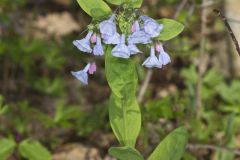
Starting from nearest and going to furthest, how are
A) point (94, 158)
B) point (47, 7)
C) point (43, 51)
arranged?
point (94, 158) < point (43, 51) < point (47, 7)

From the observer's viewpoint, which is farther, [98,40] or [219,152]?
[219,152]

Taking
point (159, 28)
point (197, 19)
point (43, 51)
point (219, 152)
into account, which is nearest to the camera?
point (159, 28)

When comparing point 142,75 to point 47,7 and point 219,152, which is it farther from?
point 47,7

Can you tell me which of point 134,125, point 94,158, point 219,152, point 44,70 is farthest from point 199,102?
point 44,70

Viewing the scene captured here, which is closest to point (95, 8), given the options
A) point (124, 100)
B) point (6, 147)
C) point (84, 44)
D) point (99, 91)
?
point (84, 44)

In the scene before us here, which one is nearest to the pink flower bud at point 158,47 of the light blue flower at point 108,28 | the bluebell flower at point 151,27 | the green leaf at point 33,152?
the bluebell flower at point 151,27

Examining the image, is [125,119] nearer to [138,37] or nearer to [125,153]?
[125,153]
